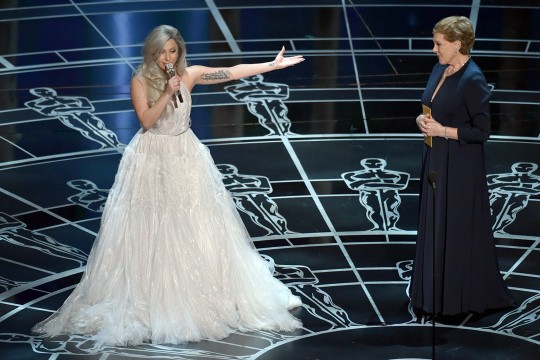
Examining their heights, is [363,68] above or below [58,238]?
above

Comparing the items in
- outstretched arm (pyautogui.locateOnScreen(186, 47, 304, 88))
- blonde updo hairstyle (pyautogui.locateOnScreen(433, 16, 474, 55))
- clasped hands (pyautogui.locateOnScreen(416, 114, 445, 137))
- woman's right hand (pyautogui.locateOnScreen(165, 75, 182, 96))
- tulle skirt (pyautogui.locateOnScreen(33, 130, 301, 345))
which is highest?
blonde updo hairstyle (pyautogui.locateOnScreen(433, 16, 474, 55))

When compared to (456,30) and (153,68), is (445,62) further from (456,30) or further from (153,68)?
(153,68)

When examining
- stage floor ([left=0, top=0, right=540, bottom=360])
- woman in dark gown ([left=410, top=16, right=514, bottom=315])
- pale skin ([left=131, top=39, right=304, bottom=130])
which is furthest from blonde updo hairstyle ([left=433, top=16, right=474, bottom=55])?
stage floor ([left=0, top=0, right=540, bottom=360])

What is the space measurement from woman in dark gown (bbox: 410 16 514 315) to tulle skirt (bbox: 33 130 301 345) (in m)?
0.91

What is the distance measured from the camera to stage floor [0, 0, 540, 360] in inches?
314

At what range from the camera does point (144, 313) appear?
7887 mm

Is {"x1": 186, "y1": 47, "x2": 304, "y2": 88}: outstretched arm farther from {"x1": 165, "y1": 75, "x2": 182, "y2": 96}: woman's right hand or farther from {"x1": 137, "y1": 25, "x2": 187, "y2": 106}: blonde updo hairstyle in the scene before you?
{"x1": 165, "y1": 75, "x2": 182, "y2": 96}: woman's right hand

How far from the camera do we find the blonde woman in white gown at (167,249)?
7824 mm

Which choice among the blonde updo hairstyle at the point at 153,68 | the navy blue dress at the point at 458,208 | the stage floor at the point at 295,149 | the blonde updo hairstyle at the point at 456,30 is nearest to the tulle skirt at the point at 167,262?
the stage floor at the point at 295,149

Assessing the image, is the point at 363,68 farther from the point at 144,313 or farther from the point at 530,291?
the point at 144,313

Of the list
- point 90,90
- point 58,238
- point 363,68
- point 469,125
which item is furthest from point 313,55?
point 469,125

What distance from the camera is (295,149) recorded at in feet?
36.9

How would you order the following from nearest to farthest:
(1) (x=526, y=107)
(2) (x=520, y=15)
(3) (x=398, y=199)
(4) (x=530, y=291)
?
(4) (x=530, y=291)
(3) (x=398, y=199)
(1) (x=526, y=107)
(2) (x=520, y=15)

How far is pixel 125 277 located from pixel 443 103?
205cm
